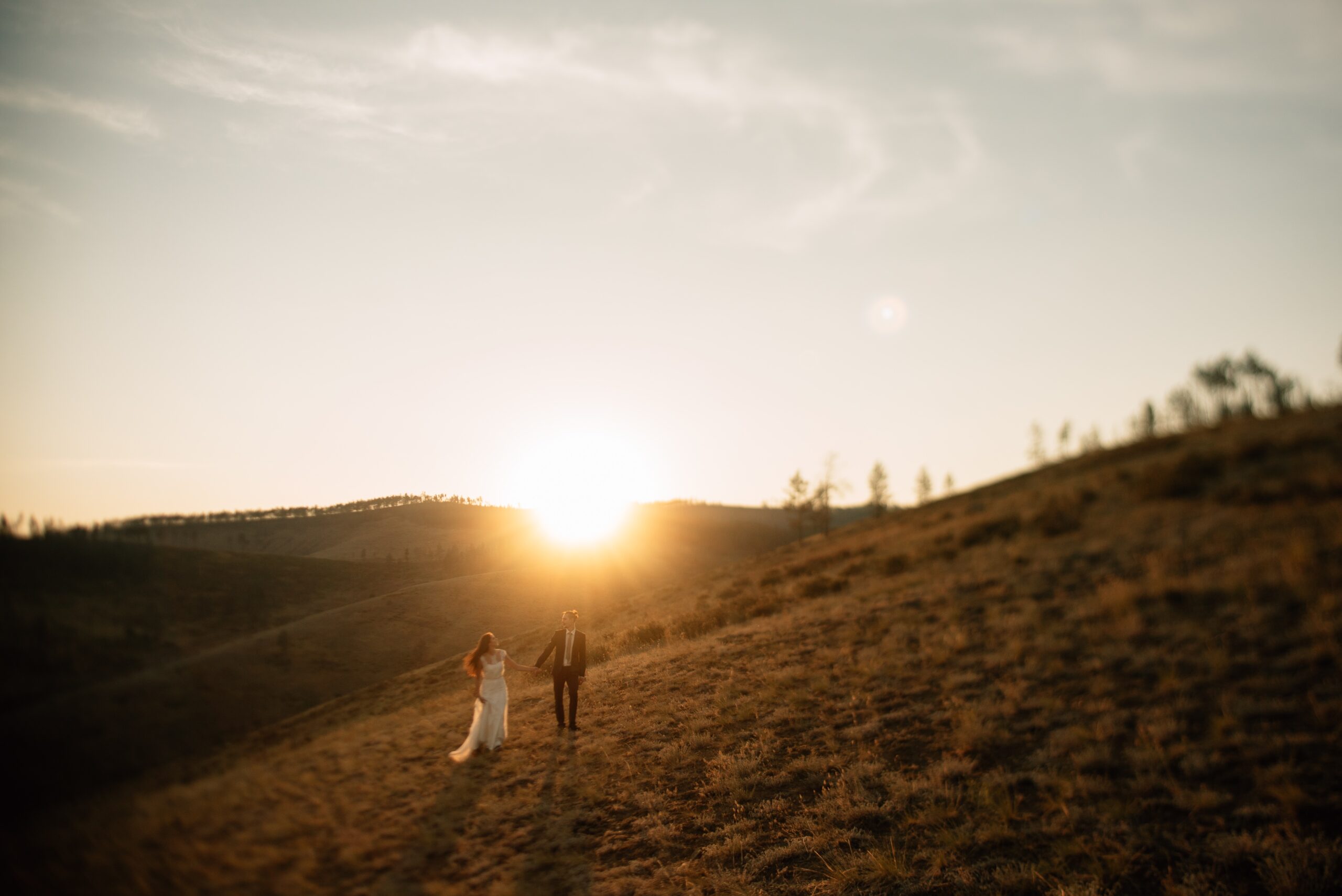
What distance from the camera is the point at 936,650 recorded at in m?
15.2

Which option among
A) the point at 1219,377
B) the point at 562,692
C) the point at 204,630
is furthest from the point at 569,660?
the point at 1219,377

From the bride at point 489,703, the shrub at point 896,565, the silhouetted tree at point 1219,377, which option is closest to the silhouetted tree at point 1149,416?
the silhouetted tree at point 1219,377

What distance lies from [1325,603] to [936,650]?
747 cm

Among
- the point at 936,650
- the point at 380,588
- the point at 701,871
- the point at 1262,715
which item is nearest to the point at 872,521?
the point at 936,650

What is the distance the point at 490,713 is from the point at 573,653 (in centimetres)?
196

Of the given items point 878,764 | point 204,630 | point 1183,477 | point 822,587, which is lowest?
point 878,764

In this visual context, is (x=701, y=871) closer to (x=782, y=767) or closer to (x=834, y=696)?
(x=782, y=767)

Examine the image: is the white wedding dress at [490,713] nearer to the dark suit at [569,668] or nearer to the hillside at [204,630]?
the dark suit at [569,668]

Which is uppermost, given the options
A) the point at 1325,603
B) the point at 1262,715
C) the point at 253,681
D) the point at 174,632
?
the point at 174,632

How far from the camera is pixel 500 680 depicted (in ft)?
35.6

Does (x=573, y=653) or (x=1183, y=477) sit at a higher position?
(x=1183, y=477)

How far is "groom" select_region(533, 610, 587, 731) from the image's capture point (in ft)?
40.3

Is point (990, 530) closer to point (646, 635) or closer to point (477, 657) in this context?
point (646, 635)

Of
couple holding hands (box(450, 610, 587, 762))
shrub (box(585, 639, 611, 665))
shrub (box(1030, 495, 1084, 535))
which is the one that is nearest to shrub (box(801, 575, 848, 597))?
shrub (box(1030, 495, 1084, 535))
